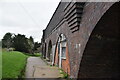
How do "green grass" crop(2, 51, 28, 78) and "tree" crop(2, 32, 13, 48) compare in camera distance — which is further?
"tree" crop(2, 32, 13, 48)

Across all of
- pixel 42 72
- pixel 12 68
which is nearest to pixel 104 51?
pixel 42 72

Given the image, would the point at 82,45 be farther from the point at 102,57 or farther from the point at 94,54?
the point at 102,57

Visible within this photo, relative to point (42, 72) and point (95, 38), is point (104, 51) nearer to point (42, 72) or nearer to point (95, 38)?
point (95, 38)

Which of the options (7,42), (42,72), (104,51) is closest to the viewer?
(104,51)

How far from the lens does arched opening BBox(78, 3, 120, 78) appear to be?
423 cm

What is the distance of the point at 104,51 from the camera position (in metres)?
5.62

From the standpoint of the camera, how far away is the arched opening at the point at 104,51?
4227 millimetres

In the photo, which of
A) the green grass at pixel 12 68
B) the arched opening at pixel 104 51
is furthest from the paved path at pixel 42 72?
the arched opening at pixel 104 51

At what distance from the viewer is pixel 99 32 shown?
4566 millimetres

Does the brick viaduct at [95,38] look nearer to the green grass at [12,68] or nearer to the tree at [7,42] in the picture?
the green grass at [12,68]

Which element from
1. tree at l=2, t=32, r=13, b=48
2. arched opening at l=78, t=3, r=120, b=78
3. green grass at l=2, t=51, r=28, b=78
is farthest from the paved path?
tree at l=2, t=32, r=13, b=48

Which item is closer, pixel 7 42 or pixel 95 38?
pixel 95 38

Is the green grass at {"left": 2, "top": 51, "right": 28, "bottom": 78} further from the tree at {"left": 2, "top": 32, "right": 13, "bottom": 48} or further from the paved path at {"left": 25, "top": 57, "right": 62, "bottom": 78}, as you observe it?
the tree at {"left": 2, "top": 32, "right": 13, "bottom": 48}

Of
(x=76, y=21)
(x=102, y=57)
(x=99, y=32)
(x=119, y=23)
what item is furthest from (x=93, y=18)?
(x=102, y=57)
